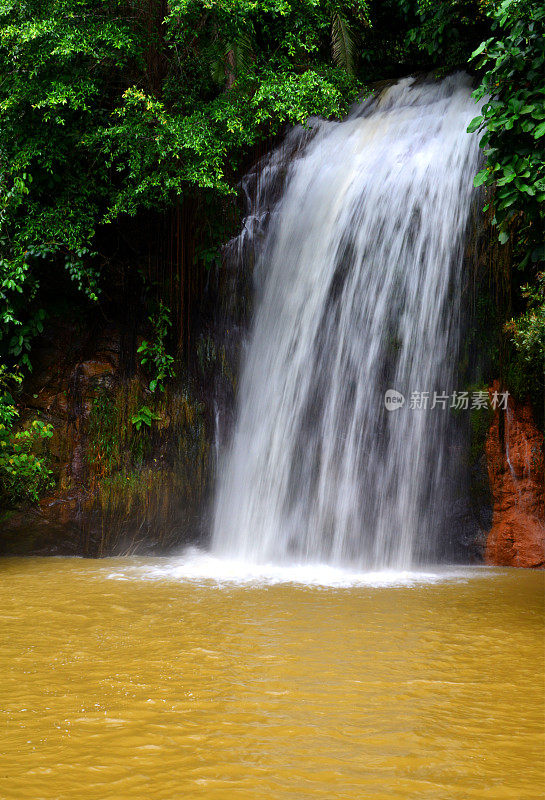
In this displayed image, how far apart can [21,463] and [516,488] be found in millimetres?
5951

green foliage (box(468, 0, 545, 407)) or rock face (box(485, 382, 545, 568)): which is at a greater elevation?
green foliage (box(468, 0, 545, 407))

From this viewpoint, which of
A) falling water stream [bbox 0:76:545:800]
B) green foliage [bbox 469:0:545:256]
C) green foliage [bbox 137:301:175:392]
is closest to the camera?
falling water stream [bbox 0:76:545:800]

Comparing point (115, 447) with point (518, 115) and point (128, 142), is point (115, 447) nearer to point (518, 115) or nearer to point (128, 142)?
point (128, 142)

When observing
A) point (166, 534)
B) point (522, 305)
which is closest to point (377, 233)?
point (522, 305)

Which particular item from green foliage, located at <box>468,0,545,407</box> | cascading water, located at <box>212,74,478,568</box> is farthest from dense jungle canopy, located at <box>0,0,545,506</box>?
green foliage, located at <box>468,0,545,407</box>

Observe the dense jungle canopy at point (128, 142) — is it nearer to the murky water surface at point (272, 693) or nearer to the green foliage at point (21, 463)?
the green foliage at point (21, 463)

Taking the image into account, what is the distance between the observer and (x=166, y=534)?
9.70m

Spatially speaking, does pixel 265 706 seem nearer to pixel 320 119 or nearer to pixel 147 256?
pixel 147 256

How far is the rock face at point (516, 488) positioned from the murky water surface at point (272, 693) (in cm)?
154

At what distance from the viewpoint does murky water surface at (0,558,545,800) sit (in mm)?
2969

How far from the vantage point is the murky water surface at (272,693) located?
2969 millimetres

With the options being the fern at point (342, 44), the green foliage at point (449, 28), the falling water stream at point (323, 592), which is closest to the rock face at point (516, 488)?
the falling water stream at point (323, 592)

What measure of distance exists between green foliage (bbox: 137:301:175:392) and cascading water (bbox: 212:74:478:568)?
3.72 ft
